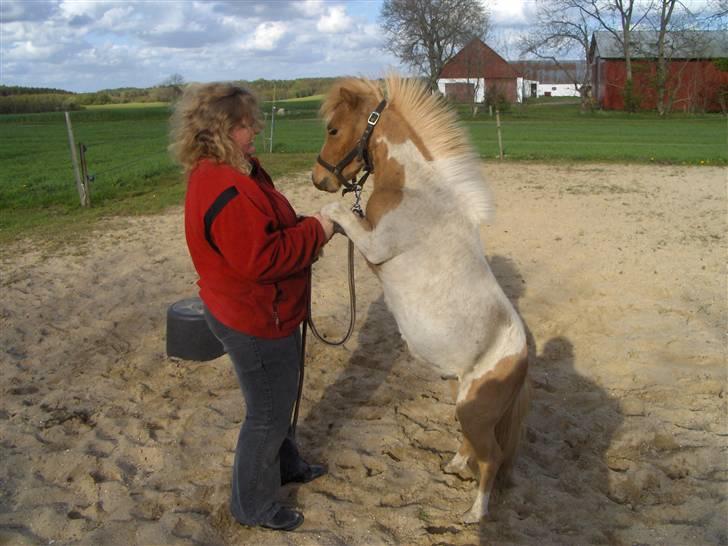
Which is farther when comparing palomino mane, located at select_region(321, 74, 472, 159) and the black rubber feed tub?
the black rubber feed tub

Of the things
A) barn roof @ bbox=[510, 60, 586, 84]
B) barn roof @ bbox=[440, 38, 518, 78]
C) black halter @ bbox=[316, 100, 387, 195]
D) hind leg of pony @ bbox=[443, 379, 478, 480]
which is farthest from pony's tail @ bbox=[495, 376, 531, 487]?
barn roof @ bbox=[510, 60, 586, 84]

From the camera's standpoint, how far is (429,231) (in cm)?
284

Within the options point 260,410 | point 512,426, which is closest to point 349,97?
point 260,410

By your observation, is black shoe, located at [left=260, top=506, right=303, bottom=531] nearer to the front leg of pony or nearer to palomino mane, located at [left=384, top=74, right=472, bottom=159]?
the front leg of pony

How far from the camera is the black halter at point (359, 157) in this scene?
297cm

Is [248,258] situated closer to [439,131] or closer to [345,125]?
[345,125]

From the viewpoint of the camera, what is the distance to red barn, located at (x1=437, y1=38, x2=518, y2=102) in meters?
51.3

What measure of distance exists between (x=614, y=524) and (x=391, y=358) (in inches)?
92.0

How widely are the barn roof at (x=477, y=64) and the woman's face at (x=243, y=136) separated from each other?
49.0 meters

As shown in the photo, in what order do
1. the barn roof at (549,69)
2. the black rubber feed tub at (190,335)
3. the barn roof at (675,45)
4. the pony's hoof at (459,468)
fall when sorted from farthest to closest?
the barn roof at (549,69) → the barn roof at (675,45) → the black rubber feed tub at (190,335) → the pony's hoof at (459,468)

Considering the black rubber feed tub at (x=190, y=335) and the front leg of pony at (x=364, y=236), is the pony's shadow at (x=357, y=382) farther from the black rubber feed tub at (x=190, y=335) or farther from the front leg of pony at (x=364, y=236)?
the front leg of pony at (x=364, y=236)

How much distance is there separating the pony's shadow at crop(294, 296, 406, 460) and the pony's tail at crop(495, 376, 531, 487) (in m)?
1.14

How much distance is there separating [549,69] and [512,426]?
74.3m

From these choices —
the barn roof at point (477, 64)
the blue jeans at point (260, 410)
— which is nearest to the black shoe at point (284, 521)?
the blue jeans at point (260, 410)
